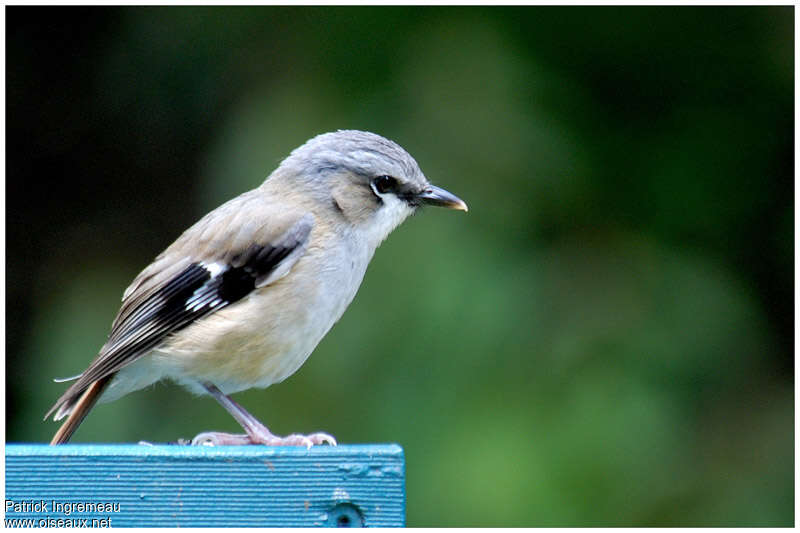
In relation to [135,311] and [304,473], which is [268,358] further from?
[304,473]

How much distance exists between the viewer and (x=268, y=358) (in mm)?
3236

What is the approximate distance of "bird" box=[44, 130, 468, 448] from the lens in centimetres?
323

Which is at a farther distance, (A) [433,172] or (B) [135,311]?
(A) [433,172]

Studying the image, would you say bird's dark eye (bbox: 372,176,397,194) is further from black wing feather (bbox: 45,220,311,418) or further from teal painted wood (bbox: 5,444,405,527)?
teal painted wood (bbox: 5,444,405,527)

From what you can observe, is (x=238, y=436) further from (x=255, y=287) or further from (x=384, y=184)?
(x=384, y=184)

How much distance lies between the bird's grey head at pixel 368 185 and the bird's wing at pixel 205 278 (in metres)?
0.15

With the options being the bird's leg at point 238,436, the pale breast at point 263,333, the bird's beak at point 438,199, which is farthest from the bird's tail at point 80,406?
the bird's beak at point 438,199

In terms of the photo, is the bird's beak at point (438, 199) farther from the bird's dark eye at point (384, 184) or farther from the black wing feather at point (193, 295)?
the black wing feather at point (193, 295)

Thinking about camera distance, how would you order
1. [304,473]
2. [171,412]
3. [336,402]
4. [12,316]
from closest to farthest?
[304,473], [336,402], [171,412], [12,316]

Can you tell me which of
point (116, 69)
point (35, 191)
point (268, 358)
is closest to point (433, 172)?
point (268, 358)

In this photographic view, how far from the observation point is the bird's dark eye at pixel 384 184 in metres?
3.47

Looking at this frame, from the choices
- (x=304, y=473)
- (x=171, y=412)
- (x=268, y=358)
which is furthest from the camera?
(x=171, y=412)

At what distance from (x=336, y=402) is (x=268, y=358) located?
42.5 inches

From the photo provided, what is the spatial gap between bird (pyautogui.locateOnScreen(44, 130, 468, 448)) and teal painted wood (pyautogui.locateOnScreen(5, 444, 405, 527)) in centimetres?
62
